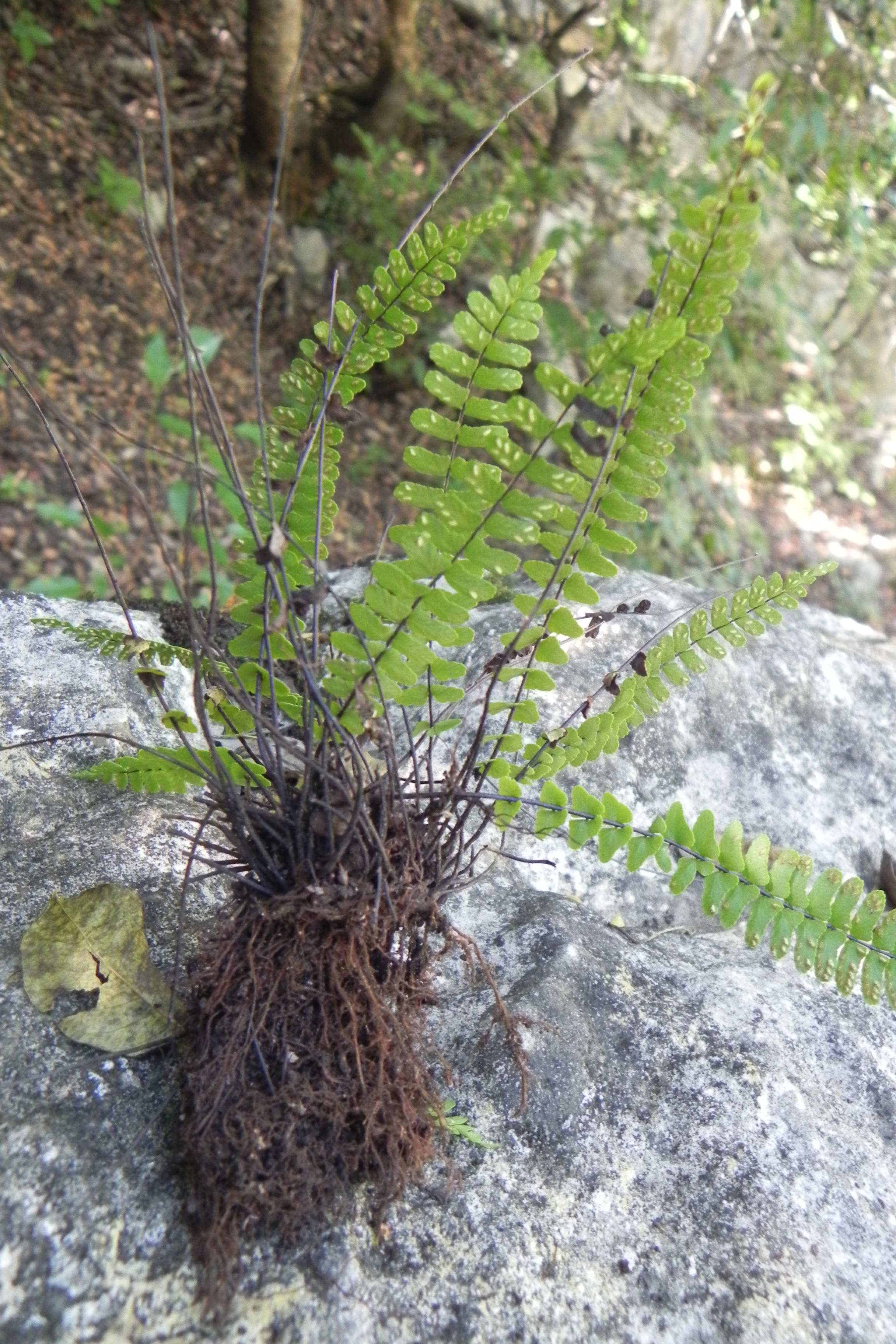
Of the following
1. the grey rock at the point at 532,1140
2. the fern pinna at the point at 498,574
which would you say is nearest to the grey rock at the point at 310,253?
the grey rock at the point at 532,1140

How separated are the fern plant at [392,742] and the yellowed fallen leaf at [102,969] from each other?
10 cm

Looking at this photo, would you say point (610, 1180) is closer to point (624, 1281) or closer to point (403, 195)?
point (624, 1281)

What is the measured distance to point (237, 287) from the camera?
17.9ft

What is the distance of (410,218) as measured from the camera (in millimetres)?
5449

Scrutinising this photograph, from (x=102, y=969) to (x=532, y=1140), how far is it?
67 cm

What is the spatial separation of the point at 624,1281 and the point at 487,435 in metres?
1.12

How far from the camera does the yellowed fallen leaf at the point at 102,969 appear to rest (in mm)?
1318

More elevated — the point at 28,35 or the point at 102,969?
the point at 28,35

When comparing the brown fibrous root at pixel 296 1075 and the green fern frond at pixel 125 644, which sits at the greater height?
the green fern frond at pixel 125 644

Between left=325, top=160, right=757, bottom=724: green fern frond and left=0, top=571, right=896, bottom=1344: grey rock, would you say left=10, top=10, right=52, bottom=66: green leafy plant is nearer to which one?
left=0, top=571, right=896, bottom=1344: grey rock

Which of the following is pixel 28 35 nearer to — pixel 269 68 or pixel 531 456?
pixel 269 68

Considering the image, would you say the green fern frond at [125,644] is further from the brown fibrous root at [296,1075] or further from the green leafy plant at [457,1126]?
the green leafy plant at [457,1126]

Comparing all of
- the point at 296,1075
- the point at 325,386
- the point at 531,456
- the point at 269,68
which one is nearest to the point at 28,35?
the point at 269,68

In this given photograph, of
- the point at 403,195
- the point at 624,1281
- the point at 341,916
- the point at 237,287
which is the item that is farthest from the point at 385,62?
the point at 624,1281
